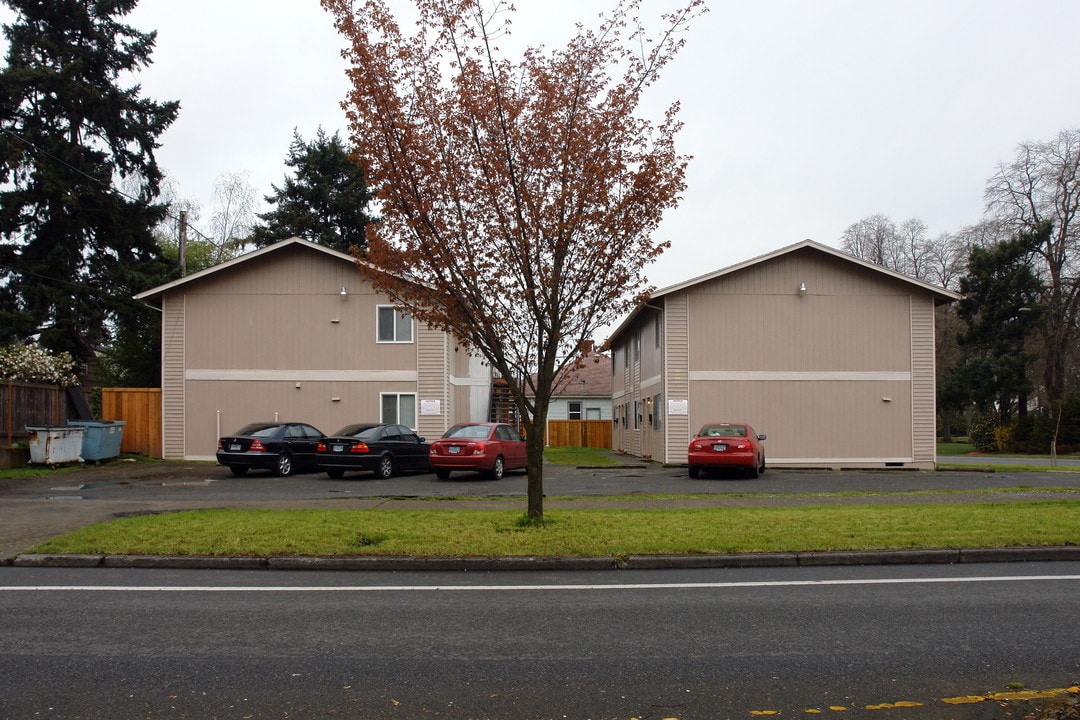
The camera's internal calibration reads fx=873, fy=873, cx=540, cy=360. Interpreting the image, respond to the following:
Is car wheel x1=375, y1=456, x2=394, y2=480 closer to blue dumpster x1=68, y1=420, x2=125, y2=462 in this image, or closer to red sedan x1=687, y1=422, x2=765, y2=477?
red sedan x1=687, y1=422, x2=765, y2=477

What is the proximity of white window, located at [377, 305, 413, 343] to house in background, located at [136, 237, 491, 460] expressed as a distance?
31 millimetres

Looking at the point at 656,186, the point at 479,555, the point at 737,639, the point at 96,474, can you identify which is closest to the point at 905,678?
the point at 737,639

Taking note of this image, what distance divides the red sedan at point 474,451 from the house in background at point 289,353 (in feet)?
18.3

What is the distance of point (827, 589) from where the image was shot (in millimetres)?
8305

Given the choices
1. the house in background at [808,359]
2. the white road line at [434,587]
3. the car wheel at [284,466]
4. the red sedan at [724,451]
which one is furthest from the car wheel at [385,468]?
the white road line at [434,587]

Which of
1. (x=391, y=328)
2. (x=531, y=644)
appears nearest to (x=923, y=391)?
(x=391, y=328)

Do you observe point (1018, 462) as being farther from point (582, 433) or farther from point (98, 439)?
point (98, 439)

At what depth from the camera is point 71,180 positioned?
108 ft

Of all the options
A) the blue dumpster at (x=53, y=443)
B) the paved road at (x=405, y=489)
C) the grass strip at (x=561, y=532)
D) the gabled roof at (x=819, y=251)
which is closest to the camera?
the grass strip at (x=561, y=532)

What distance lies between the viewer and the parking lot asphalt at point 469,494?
9.59 meters

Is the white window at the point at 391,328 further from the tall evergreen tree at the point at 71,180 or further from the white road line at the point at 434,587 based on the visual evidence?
the white road line at the point at 434,587

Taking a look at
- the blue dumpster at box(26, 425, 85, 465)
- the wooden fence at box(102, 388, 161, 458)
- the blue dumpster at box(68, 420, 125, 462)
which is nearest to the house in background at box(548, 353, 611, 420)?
the wooden fence at box(102, 388, 161, 458)

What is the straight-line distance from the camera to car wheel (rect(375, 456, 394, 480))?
2156cm

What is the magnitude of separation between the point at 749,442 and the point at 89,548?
1582 centimetres
